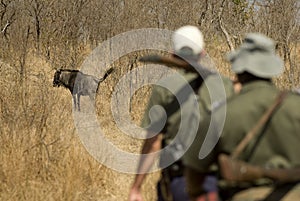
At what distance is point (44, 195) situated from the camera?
14.6ft

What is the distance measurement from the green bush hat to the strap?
0.53ft

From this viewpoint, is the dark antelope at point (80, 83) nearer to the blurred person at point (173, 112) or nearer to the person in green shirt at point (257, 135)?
the blurred person at point (173, 112)

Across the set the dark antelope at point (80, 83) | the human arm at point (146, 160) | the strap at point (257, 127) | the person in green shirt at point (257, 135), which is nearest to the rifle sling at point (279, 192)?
the person in green shirt at point (257, 135)

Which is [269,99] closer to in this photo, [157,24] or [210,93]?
[210,93]

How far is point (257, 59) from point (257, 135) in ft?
1.11

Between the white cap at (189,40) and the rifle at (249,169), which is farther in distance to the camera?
the white cap at (189,40)

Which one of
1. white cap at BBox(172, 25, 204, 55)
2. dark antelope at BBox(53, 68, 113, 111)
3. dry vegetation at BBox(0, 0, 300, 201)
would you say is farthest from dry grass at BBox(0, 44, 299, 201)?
dark antelope at BBox(53, 68, 113, 111)

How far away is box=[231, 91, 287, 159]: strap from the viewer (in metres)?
2.07

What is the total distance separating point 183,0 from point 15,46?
3815 mm

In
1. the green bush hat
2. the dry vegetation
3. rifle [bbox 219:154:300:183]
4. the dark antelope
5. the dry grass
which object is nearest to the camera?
rifle [bbox 219:154:300:183]

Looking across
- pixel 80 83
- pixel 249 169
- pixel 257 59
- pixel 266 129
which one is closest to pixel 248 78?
pixel 257 59

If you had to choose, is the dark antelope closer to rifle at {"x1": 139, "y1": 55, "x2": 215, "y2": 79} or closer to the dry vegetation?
the dry vegetation

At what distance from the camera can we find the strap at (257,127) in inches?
81.7

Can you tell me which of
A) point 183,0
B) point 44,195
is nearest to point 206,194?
point 44,195
